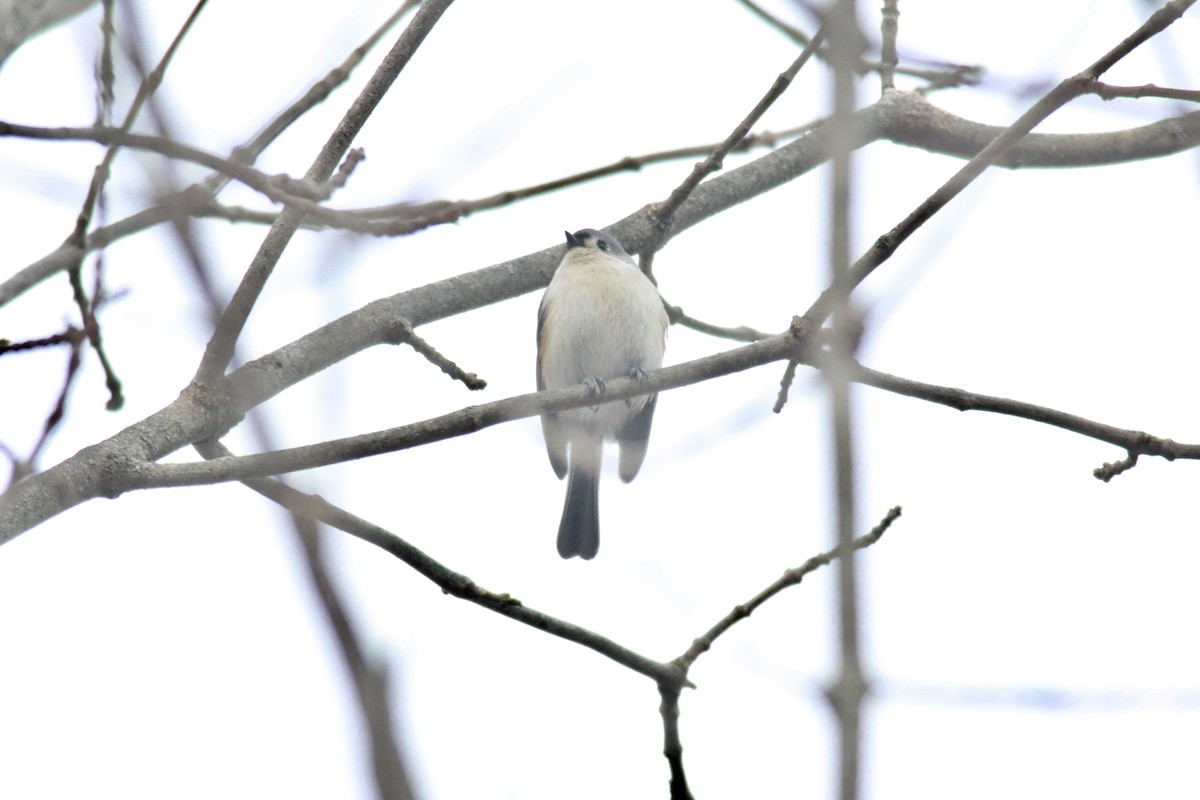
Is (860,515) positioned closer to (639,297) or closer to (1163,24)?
(1163,24)

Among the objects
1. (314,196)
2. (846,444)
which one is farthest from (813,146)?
(846,444)

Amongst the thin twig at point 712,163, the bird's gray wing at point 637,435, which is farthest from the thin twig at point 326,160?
the bird's gray wing at point 637,435

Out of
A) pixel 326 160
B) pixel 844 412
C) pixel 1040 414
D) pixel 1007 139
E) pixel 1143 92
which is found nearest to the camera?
pixel 844 412

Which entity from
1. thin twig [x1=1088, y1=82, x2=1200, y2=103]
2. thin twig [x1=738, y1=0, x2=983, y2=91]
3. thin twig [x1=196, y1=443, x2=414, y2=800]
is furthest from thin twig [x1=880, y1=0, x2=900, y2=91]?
thin twig [x1=196, y1=443, x2=414, y2=800]

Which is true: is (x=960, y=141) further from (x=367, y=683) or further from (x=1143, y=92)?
(x=367, y=683)

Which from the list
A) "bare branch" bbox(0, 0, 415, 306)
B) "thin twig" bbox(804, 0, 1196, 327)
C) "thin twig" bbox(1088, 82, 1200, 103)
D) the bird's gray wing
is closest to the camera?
"bare branch" bbox(0, 0, 415, 306)

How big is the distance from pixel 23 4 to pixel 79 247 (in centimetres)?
68

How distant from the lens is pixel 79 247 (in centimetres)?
254

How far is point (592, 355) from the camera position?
248 inches

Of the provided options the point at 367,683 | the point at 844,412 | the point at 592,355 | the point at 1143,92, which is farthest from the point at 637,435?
the point at 367,683

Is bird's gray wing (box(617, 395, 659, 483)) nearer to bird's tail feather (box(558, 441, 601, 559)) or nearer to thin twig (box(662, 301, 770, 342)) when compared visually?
bird's tail feather (box(558, 441, 601, 559))

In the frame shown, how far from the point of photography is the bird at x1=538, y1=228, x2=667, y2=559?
20.4ft

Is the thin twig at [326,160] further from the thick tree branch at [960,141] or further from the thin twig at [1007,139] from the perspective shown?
the thin twig at [1007,139]

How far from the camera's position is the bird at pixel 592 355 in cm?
623
